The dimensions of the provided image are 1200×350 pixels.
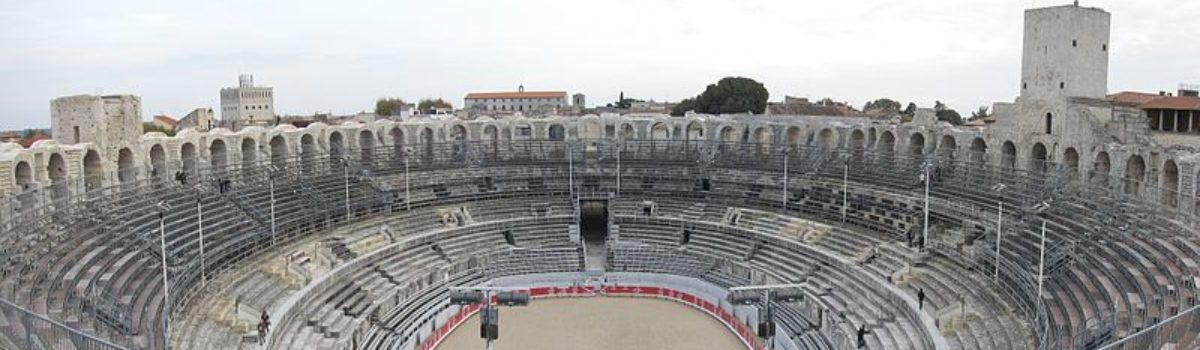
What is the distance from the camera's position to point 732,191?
38781mm

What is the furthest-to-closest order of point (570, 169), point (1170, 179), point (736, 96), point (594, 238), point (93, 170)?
point (736, 96) < point (570, 169) < point (594, 238) < point (93, 170) < point (1170, 179)

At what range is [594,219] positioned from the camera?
39.3 m

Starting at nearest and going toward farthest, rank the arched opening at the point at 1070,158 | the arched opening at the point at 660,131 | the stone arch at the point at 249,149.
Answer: the arched opening at the point at 1070,158
the stone arch at the point at 249,149
the arched opening at the point at 660,131

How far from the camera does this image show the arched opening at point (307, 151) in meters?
36.2

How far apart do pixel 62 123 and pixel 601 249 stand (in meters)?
19.4

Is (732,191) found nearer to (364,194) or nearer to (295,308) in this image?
(364,194)

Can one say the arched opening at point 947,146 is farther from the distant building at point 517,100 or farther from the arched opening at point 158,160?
the distant building at point 517,100

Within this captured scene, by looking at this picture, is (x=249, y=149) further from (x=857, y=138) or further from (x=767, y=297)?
(x=857, y=138)

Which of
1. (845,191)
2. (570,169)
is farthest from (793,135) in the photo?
(845,191)

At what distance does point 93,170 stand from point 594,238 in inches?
726

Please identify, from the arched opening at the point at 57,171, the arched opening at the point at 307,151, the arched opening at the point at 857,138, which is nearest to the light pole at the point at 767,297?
the arched opening at the point at 57,171

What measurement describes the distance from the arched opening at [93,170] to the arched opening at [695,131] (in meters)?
28.9

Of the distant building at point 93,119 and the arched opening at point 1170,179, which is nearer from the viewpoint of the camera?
the arched opening at point 1170,179

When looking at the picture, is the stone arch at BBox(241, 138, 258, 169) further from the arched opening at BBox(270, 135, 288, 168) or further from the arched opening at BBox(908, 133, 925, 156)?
the arched opening at BBox(908, 133, 925, 156)
